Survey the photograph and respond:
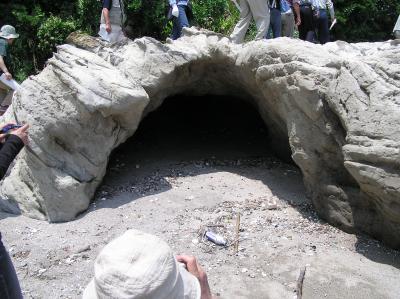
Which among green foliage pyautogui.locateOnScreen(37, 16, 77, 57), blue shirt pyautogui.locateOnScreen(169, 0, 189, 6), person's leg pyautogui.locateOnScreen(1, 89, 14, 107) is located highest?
blue shirt pyautogui.locateOnScreen(169, 0, 189, 6)

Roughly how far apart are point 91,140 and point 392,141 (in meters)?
3.06

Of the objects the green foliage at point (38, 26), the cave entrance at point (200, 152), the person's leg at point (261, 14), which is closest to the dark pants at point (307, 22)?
the person's leg at point (261, 14)

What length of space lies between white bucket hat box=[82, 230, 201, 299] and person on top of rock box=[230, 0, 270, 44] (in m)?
4.75

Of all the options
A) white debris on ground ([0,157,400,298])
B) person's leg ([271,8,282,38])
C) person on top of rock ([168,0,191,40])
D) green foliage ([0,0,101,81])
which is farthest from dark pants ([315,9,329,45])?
green foliage ([0,0,101,81])

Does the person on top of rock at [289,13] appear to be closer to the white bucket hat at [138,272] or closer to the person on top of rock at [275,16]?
the person on top of rock at [275,16]

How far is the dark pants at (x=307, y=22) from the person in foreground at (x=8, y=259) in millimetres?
4772

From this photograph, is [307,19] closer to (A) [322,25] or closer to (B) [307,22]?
(B) [307,22]

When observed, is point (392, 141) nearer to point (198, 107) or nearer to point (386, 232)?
point (386, 232)

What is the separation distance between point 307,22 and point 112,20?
2694 millimetres

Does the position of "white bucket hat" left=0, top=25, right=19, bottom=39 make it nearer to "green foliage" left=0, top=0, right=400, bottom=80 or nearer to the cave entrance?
the cave entrance

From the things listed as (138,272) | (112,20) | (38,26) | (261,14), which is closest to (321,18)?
(261,14)

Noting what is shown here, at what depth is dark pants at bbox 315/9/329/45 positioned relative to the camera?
6.71 meters

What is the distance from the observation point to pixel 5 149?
115 inches

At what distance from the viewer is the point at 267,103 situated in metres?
5.95
